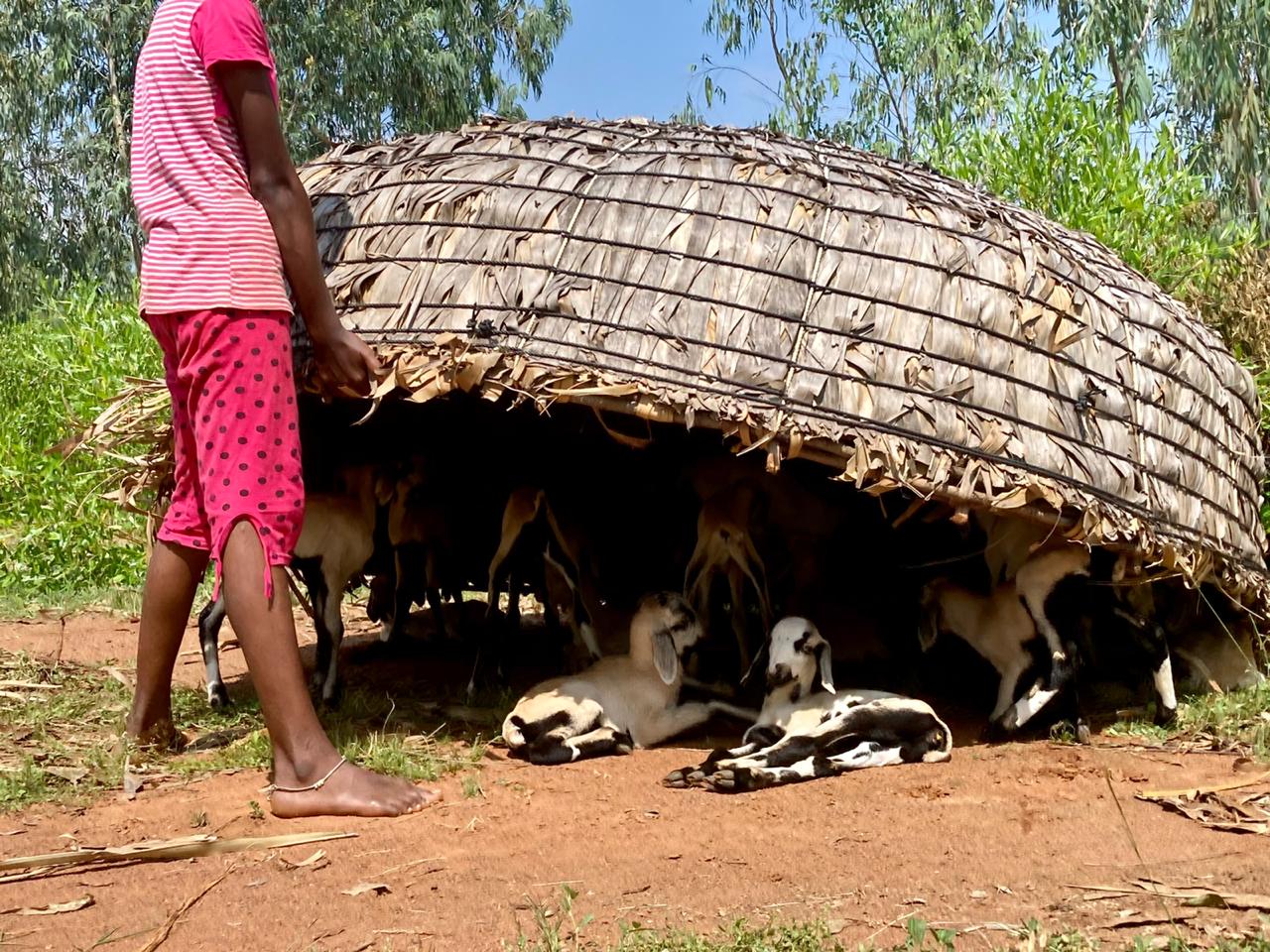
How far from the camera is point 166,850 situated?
137 inches

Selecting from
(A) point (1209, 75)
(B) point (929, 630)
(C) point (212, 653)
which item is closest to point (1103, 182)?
(B) point (929, 630)

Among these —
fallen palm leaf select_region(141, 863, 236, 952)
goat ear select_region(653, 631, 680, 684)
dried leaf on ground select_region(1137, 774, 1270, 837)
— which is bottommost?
dried leaf on ground select_region(1137, 774, 1270, 837)

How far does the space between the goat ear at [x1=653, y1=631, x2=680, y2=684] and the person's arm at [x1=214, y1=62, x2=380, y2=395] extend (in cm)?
136

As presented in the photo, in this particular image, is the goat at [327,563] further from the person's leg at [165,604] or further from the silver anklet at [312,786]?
the silver anklet at [312,786]

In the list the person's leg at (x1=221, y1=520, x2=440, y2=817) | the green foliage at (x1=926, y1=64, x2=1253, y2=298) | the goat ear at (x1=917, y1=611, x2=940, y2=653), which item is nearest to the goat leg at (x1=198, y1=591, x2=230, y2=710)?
the person's leg at (x1=221, y1=520, x2=440, y2=817)

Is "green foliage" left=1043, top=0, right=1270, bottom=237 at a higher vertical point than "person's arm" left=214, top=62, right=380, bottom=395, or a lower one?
higher

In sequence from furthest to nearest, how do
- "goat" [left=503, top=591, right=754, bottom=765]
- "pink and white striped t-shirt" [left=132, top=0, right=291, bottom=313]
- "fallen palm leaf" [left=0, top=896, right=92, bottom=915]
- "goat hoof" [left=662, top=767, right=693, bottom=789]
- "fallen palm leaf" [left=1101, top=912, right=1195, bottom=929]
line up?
1. "goat" [left=503, top=591, right=754, bottom=765]
2. "goat hoof" [left=662, top=767, right=693, bottom=789]
3. "pink and white striped t-shirt" [left=132, top=0, right=291, bottom=313]
4. "fallen palm leaf" [left=0, top=896, right=92, bottom=915]
5. "fallen palm leaf" [left=1101, top=912, right=1195, bottom=929]

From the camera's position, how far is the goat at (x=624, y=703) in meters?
4.47

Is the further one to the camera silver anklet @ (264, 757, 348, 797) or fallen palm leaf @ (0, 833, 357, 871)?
silver anklet @ (264, 757, 348, 797)

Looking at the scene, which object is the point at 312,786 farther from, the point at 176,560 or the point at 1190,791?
the point at 1190,791

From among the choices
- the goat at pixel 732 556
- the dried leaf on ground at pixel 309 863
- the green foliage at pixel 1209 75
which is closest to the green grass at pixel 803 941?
the dried leaf on ground at pixel 309 863

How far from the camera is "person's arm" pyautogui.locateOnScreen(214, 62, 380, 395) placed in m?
3.86

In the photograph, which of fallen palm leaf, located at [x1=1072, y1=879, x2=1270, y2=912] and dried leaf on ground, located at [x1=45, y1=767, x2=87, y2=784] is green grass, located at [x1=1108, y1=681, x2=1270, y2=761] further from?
dried leaf on ground, located at [x1=45, y1=767, x2=87, y2=784]

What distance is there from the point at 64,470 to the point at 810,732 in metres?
6.50
